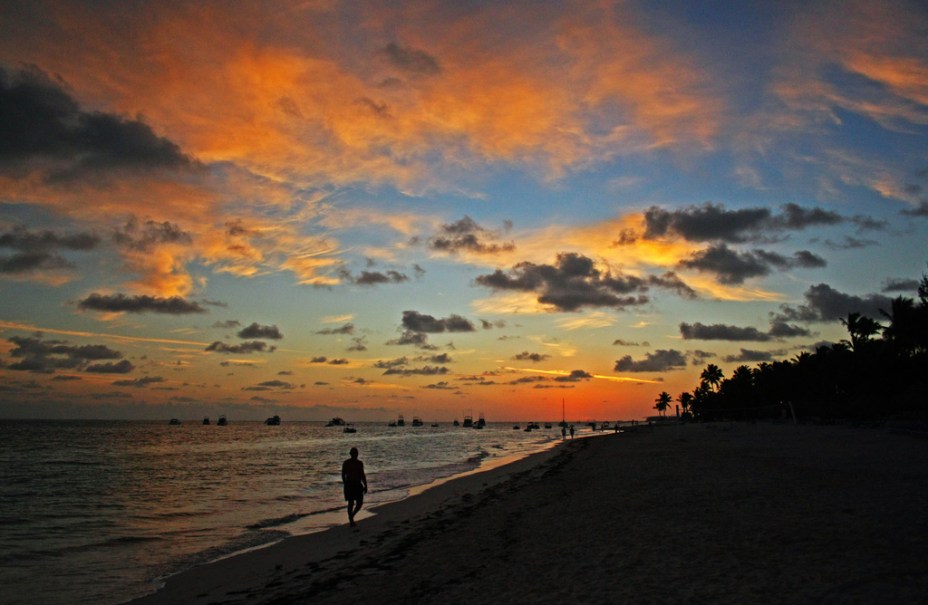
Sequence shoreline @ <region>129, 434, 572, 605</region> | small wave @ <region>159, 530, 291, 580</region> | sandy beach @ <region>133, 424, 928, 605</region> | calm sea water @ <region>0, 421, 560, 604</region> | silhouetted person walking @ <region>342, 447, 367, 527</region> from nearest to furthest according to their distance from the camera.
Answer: sandy beach @ <region>133, 424, 928, 605</region> → shoreline @ <region>129, 434, 572, 605</region> → calm sea water @ <region>0, 421, 560, 604</region> → small wave @ <region>159, 530, 291, 580</region> → silhouetted person walking @ <region>342, 447, 367, 527</region>

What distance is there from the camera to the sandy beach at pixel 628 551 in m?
9.37

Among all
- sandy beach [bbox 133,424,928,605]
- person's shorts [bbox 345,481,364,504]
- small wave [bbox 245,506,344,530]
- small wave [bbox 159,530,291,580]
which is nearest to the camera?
sandy beach [bbox 133,424,928,605]

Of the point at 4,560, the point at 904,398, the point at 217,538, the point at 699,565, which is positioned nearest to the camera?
the point at 699,565

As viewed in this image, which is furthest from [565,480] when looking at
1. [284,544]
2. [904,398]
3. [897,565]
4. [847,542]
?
[904,398]

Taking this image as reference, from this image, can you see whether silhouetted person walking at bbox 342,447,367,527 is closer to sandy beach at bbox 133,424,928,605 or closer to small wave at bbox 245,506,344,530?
sandy beach at bbox 133,424,928,605

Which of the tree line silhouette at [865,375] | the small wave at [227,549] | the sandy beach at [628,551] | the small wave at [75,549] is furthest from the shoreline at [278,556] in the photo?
the tree line silhouette at [865,375]

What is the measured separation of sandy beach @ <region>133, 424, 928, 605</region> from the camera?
9367 mm

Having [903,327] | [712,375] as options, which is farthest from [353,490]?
[712,375]

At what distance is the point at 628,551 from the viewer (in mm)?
12250

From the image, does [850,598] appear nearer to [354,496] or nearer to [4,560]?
[354,496]

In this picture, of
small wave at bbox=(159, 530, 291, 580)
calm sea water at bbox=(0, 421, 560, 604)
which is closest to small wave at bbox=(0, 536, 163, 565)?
calm sea water at bbox=(0, 421, 560, 604)

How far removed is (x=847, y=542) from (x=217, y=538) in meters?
17.4

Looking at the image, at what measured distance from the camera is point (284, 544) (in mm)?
17328

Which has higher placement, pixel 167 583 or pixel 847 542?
pixel 847 542
